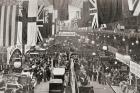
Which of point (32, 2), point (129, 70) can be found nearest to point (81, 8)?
point (32, 2)

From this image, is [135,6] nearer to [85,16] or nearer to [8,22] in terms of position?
[85,16]

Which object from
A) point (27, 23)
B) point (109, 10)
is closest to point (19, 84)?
point (27, 23)

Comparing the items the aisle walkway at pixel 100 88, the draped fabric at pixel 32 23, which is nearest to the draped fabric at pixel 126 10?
the aisle walkway at pixel 100 88

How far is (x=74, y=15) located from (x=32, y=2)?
0.49 metres

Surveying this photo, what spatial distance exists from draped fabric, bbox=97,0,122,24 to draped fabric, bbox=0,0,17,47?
3.12 feet

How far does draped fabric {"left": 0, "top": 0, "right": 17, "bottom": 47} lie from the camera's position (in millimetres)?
A: 2318

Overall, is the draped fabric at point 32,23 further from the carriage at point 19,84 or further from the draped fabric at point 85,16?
the draped fabric at point 85,16

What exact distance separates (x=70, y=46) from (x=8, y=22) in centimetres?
75

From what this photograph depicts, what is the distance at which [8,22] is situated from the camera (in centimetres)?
234

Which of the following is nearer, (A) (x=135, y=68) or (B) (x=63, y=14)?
(A) (x=135, y=68)

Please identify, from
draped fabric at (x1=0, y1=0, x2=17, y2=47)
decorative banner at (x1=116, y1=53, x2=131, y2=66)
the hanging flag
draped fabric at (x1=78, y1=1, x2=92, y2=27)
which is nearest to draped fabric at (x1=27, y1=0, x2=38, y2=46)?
draped fabric at (x1=0, y1=0, x2=17, y2=47)

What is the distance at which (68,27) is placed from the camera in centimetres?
224

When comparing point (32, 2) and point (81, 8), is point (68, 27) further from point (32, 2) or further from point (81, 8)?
point (32, 2)

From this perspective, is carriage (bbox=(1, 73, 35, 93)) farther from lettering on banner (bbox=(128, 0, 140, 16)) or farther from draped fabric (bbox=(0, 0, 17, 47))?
lettering on banner (bbox=(128, 0, 140, 16))
